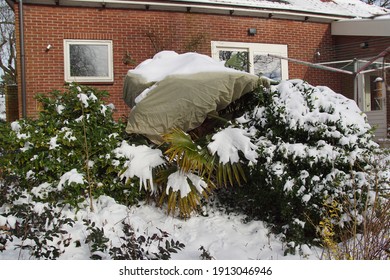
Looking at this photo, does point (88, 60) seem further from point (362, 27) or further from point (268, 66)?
point (362, 27)

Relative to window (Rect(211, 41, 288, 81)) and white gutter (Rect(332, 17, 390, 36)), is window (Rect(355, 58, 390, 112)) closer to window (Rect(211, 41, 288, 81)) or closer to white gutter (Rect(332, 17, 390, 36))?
white gutter (Rect(332, 17, 390, 36))

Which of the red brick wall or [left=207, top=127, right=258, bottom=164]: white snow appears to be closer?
[left=207, top=127, right=258, bottom=164]: white snow

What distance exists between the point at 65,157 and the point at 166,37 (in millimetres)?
5604

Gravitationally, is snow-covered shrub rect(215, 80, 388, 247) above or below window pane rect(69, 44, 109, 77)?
below

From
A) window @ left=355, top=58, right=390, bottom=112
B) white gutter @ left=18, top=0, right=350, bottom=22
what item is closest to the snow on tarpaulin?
white gutter @ left=18, top=0, right=350, bottom=22

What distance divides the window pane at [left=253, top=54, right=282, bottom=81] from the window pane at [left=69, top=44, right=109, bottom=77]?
157 inches

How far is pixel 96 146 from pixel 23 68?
4.64m

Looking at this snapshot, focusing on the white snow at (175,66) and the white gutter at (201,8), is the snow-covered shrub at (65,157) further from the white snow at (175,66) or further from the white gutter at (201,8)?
the white gutter at (201,8)

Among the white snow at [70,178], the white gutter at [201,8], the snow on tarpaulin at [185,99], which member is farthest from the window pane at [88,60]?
the white snow at [70,178]

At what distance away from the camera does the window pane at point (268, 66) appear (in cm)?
1006

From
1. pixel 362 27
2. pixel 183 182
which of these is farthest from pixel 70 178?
pixel 362 27

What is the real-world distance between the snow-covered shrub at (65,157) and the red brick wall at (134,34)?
398cm

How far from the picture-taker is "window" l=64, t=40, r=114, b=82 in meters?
8.31
